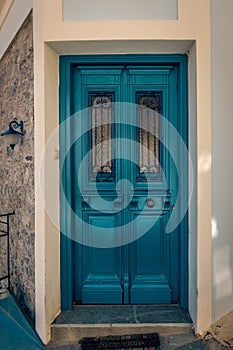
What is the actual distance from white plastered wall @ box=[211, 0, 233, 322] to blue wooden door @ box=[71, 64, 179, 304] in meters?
0.45

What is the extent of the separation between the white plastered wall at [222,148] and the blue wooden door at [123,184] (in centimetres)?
45

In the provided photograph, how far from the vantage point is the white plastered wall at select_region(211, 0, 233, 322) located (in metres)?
2.61

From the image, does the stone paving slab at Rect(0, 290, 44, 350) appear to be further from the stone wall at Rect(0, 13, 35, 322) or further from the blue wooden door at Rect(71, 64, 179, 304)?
the blue wooden door at Rect(71, 64, 179, 304)

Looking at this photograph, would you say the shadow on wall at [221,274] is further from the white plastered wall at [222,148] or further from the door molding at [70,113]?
the door molding at [70,113]

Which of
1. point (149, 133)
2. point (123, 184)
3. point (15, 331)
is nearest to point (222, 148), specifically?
point (149, 133)

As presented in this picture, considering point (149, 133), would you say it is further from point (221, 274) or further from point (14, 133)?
point (221, 274)

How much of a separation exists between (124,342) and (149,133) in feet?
6.40

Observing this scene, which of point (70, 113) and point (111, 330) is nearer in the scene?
point (111, 330)

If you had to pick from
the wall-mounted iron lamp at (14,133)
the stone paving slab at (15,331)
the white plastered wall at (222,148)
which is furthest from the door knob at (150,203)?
the stone paving slab at (15,331)

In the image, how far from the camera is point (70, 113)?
116 inches

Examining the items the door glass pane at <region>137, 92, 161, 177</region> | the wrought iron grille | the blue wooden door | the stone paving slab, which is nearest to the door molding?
the blue wooden door

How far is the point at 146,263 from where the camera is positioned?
9.91 ft

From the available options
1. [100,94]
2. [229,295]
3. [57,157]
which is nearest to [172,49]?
[100,94]

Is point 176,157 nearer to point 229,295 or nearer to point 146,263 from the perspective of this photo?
point 146,263
